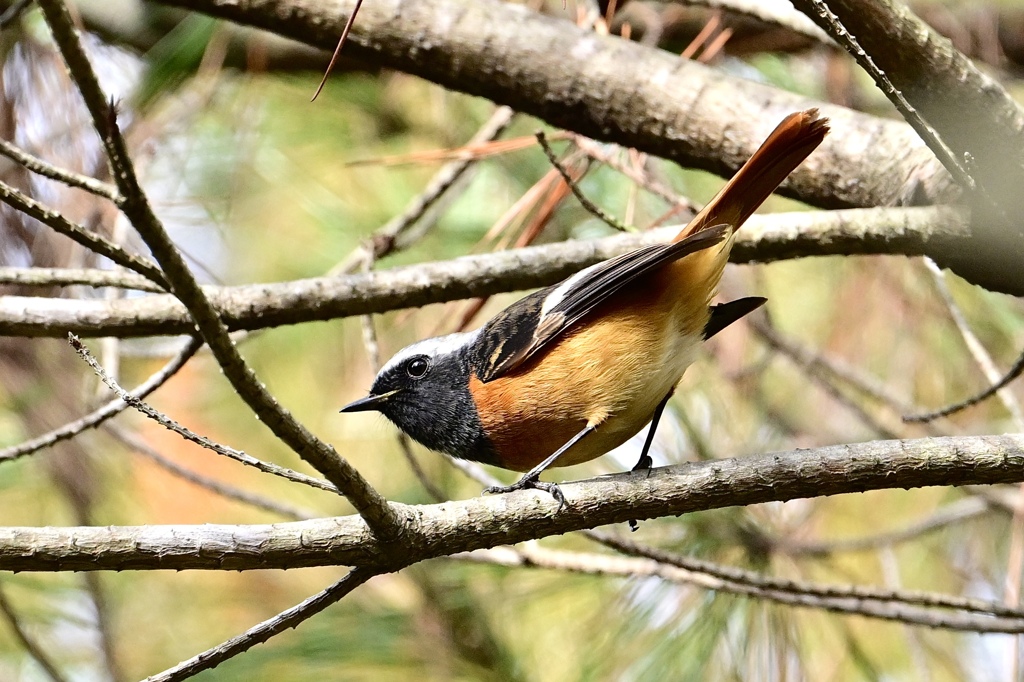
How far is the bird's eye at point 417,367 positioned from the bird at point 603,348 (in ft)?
0.48

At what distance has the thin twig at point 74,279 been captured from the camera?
263 centimetres

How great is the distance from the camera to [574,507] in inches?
83.2

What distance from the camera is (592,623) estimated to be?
3.91 meters

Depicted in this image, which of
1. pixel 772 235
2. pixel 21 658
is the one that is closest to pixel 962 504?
pixel 772 235

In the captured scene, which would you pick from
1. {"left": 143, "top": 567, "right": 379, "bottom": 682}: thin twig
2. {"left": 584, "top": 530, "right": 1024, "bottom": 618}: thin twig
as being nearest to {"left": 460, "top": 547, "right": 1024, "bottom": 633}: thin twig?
{"left": 584, "top": 530, "right": 1024, "bottom": 618}: thin twig

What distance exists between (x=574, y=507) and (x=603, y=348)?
29.1 inches

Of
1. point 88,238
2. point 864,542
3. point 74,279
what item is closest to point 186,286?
point 88,238

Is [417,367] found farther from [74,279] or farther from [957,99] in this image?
[957,99]

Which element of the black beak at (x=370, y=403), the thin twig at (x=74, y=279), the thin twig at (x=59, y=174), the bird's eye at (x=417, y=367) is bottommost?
the thin twig at (x=59, y=174)

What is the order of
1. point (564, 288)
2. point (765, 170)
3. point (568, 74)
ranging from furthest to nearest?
point (568, 74), point (564, 288), point (765, 170)

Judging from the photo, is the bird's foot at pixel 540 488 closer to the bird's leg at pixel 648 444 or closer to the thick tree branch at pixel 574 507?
the thick tree branch at pixel 574 507

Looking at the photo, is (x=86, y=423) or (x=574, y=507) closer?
(x=574, y=507)

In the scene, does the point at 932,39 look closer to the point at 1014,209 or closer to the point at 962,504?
the point at 1014,209

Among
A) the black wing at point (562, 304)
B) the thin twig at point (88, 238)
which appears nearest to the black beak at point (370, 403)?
the black wing at point (562, 304)
